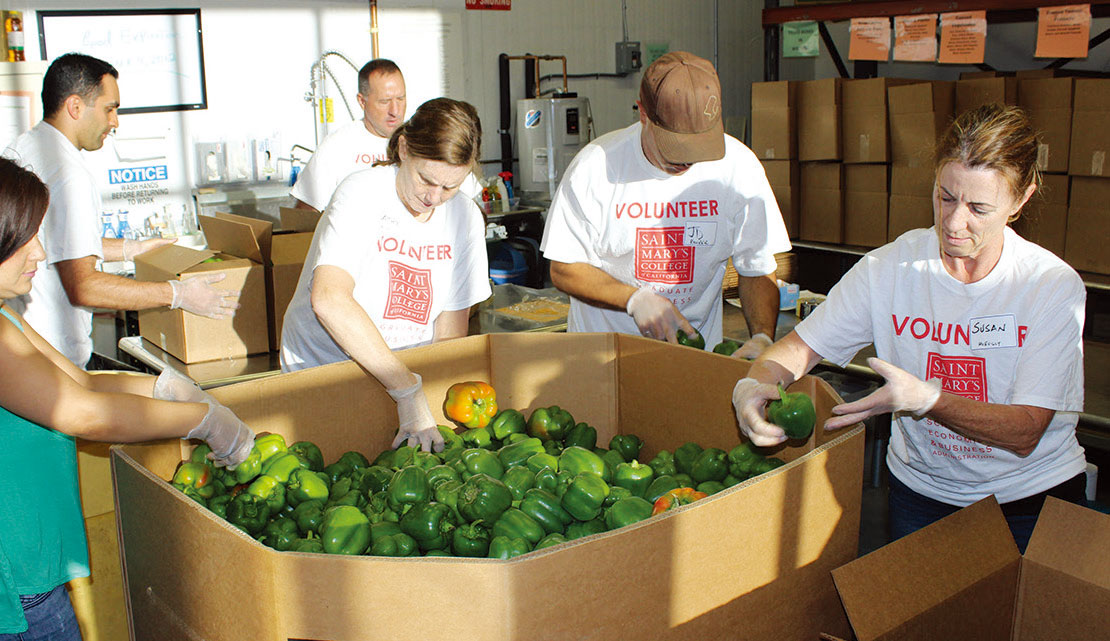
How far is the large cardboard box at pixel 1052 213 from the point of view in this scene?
14.5 feet

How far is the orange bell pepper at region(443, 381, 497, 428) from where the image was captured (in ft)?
7.73

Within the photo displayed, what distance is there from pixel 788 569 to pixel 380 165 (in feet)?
5.09

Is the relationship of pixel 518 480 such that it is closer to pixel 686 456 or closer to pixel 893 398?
pixel 686 456

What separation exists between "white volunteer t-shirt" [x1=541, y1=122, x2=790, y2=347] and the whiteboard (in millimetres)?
3722

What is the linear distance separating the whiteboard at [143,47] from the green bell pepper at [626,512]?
456 centimetres

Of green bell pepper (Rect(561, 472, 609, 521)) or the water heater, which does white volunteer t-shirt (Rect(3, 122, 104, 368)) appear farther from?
the water heater

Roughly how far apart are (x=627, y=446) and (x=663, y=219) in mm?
665

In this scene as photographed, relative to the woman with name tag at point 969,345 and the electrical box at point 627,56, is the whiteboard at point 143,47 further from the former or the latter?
the woman with name tag at point 969,345

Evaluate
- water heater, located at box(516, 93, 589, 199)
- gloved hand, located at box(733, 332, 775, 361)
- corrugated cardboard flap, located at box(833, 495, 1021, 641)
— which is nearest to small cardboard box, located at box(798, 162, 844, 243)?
water heater, located at box(516, 93, 589, 199)

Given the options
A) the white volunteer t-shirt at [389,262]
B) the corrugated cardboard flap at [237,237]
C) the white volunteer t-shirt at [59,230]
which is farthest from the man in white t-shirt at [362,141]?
the white volunteer t-shirt at [389,262]

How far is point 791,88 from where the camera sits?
527 cm

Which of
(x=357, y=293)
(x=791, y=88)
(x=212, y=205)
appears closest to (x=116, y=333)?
(x=212, y=205)

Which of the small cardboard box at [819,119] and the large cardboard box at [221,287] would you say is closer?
the large cardboard box at [221,287]

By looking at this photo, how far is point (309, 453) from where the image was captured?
2.13 m
